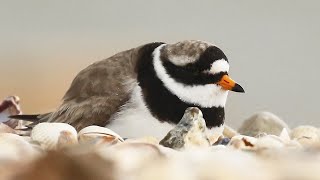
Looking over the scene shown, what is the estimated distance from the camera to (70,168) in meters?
0.25

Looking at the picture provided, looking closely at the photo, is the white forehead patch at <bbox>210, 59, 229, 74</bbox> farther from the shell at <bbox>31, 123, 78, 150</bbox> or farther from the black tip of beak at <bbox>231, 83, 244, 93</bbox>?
the shell at <bbox>31, 123, 78, 150</bbox>

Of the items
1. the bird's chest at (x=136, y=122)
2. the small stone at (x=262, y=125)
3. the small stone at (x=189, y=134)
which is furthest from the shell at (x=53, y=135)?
the small stone at (x=262, y=125)

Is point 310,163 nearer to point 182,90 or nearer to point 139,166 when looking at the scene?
point 139,166

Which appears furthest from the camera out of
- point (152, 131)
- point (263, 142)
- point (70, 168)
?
point (152, 131)

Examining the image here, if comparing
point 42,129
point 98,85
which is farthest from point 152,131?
point 42,129

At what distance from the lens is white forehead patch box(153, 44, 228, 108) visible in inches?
39.9

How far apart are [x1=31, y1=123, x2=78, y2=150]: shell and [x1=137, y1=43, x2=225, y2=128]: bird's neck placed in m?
0.44

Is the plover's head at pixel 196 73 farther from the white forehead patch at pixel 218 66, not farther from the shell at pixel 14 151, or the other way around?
the shell at pixel 14 151

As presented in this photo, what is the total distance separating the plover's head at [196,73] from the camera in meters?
0.99

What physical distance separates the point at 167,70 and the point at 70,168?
787 mm

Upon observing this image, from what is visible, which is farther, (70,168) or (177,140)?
(177,140)

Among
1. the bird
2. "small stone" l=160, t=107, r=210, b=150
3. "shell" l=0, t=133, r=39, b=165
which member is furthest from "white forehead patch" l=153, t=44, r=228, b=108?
"shell" l=0, t=133, r=39, b=165

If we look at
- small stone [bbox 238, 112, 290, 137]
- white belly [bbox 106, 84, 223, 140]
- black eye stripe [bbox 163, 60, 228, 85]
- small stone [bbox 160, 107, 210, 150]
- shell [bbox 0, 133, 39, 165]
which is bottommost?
small stone [bbox 238, 112, 290, 137]

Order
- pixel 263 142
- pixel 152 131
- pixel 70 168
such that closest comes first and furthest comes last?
pixel 70 168
pixel 263 142
pixel 152 131
